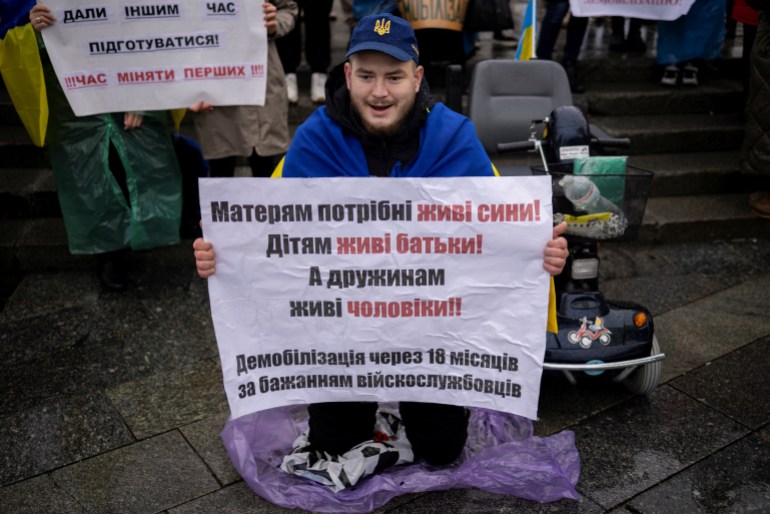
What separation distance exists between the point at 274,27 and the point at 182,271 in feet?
5.49

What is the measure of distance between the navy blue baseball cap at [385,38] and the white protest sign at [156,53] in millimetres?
1522

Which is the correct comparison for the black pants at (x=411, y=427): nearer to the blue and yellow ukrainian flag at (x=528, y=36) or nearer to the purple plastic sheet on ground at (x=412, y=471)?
the purple plastic sheet on ground at (x=412, y=471)

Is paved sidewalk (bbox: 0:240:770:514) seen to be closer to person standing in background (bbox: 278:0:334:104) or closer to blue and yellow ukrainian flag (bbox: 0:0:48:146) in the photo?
blue and yellow ukrainian flag (bbox: 0:0:48:146)

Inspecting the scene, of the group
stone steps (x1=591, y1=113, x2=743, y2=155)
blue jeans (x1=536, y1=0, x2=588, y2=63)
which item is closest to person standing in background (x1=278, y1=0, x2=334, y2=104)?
blue jeans (x1=536, y1=0, x2=588, y2=63)

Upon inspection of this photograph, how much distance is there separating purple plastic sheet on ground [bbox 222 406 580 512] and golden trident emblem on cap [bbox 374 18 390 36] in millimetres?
1636

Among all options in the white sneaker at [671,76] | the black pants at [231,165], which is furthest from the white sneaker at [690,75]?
the black pants at [231,165]

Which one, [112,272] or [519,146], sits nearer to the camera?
[519,146]

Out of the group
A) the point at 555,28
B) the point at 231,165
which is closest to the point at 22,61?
the point at 231,165

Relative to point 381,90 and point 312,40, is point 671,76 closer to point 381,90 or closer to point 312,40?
point 312,40

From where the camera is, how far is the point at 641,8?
19.4 feet

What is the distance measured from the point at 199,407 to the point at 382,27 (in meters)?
1.95

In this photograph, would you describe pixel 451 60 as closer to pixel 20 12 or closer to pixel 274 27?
pixel 274 27

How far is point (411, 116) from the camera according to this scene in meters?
2.72

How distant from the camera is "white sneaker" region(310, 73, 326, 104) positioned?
562cm
